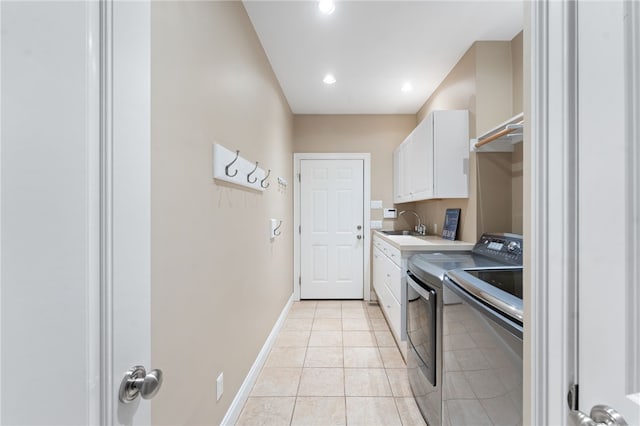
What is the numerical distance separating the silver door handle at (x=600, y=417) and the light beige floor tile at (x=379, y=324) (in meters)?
2.58

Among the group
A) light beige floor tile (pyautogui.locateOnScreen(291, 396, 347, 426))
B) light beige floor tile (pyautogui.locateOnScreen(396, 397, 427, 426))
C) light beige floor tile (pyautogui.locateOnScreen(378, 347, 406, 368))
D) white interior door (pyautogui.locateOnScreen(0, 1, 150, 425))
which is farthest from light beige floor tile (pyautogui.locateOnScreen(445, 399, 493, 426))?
white interior door (pyautogui.locateOnScreen(0, 1, 150, 425))

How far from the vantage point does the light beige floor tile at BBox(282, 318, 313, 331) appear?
9.59ft

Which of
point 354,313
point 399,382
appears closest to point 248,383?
point 399,382

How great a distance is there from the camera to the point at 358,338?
266cm

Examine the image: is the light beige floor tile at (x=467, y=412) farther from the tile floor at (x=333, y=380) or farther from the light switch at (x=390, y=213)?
the light switch at (x=390, y=213)

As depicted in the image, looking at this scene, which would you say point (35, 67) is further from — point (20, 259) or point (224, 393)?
point (224, 393)

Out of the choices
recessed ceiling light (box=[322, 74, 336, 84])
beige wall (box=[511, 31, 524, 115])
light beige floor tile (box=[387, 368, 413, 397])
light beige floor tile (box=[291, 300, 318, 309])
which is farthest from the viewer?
light beige floor tile (box=[291, 300, 318, 309])

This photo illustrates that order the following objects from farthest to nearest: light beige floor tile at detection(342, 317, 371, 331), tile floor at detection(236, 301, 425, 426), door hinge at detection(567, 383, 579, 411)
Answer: light beige floor tile at detection(342, 317, 371, 331)
tile floor at detection(236, 301, 425, 426)
door hinge at detection(567, 383, 579, 411)

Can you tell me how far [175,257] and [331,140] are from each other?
10.4ft

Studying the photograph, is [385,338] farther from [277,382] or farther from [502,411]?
[502,411]

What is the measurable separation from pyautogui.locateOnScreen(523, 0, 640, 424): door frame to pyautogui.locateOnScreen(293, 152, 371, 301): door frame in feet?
10.7

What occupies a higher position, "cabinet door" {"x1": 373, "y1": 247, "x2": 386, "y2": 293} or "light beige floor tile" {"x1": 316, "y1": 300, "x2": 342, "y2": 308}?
"cabinet door" {"x1": 373, "y1": 247, "x2": 386, "y2": 293}

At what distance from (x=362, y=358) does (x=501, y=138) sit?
1993 mm

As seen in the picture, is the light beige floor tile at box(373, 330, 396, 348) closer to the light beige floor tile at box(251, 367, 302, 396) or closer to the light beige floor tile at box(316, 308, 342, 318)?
the light beige floor tile at box(316, 308, 342, 318)
